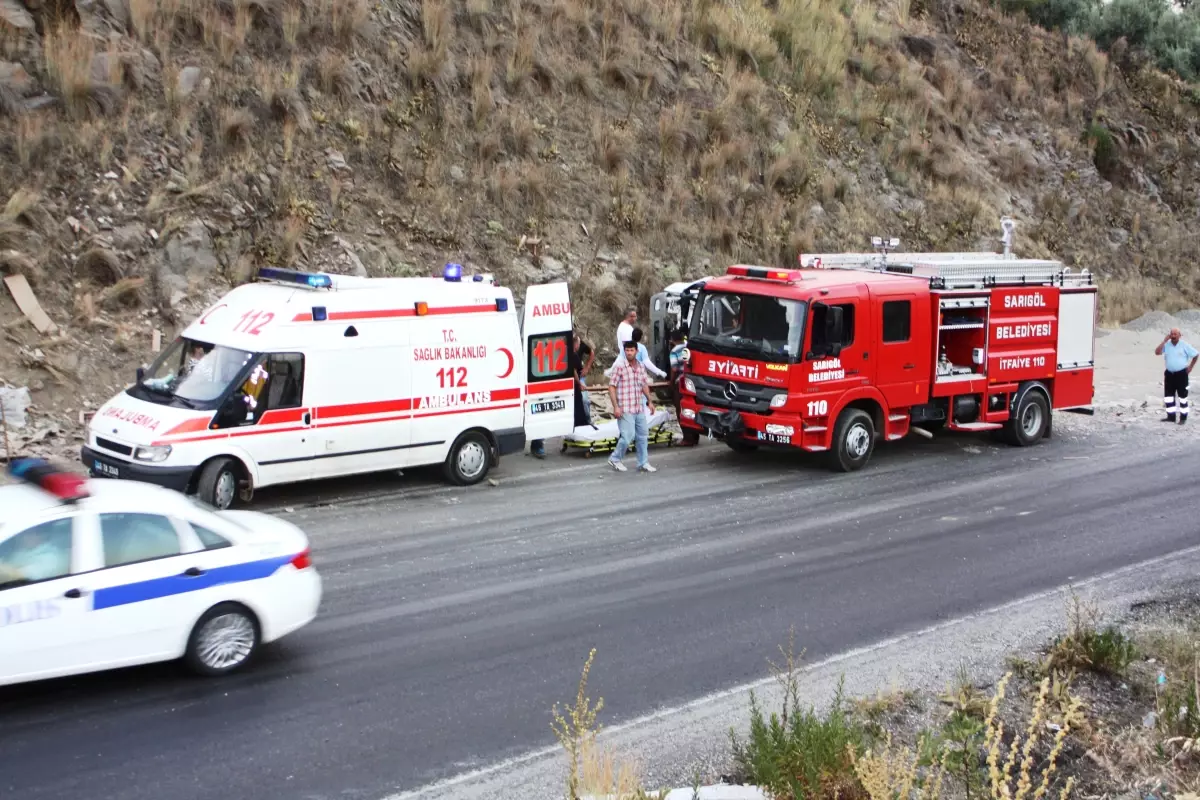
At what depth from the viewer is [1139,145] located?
4062 cm

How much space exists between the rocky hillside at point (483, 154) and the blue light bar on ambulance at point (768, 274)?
530 centimetres

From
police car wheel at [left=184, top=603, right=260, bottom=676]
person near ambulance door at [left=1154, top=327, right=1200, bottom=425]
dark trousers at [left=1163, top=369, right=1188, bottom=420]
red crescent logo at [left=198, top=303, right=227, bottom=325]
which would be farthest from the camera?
dark trousers at [left=1163, top=369, right=1188, bottom=420]

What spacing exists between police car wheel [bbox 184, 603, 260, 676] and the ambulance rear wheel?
20.8 ft

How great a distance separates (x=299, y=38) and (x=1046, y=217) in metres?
22.7

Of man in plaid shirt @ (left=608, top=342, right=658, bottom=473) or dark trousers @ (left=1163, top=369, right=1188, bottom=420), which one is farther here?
dark trousers @ (left=1163, top=369, right=1188, bottom=420)

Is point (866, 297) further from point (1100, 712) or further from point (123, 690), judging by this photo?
point (123, 690)

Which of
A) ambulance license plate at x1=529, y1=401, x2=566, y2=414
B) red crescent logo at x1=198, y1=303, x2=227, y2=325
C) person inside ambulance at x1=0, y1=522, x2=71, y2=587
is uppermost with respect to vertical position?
red crescent logo at x1=198, y1=303, x2=227, y2=325

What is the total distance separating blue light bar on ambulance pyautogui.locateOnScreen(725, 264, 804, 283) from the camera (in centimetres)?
1661

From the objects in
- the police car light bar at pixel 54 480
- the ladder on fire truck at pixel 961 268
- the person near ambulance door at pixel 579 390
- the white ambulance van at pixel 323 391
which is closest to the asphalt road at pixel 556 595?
the person near ambulance door at pixel 579 390

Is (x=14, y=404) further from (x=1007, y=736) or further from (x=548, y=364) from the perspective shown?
(x=1007, y=736)

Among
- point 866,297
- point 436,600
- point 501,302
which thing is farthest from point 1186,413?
point 436,600

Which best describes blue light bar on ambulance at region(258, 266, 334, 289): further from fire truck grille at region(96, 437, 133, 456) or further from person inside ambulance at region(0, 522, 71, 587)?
person inside ambulance at region(0, 522, 71, 587)

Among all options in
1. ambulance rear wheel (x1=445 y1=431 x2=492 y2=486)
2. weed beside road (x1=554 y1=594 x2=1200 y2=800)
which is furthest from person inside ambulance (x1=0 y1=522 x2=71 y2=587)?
ambulance rear wheel (x1=445 y1=431 x2=492 y2=486)

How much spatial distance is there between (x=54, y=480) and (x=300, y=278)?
6.43m
